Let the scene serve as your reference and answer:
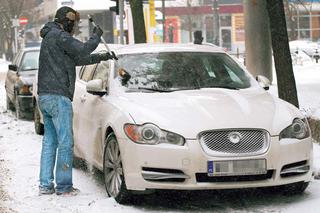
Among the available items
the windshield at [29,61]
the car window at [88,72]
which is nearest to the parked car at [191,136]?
the car window at [88,72]

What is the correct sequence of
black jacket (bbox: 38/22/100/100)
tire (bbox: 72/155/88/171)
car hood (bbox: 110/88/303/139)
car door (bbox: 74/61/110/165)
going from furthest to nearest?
1. tire (bbox: 72/155/88/171)
2. car door (bbox: 74/61/110/165)
3. black jacket (bbox: 38/22/100/100)
4. car hood (bbox: 110/88/303/139)

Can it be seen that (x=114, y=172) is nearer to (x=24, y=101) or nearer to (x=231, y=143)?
(x=231, y=143)

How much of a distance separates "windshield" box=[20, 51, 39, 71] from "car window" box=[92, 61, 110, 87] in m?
7.81

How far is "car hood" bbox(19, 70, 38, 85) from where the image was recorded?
14087mm

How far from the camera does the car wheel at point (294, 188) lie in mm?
6414

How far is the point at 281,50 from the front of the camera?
9.34m

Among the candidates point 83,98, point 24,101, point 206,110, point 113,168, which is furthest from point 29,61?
point 206,110

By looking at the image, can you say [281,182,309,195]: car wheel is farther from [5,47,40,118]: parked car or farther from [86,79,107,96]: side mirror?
[5,47,40,118]: parked car

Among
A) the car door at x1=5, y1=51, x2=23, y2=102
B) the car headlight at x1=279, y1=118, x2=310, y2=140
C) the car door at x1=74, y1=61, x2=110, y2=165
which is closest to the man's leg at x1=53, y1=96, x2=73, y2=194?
the car door at x1=74, y1=61, x2=110, y2=165

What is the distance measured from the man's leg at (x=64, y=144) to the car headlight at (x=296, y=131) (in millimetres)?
2146

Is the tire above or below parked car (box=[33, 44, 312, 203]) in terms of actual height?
below

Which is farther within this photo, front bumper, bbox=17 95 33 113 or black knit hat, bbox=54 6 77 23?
front bumper, bbox=17 95 33 113

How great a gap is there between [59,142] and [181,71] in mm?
1550

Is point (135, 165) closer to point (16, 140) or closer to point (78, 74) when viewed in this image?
point (78, 74)
